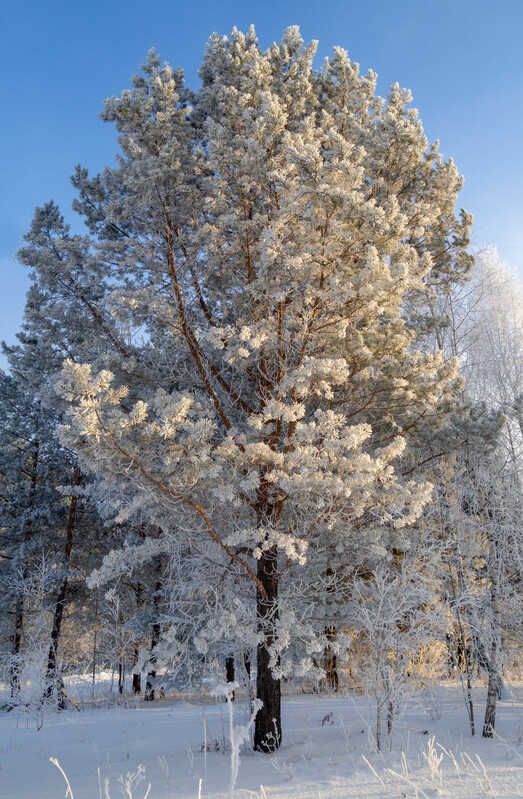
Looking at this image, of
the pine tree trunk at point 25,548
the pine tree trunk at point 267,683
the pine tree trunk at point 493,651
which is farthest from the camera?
the pine tree trunk at point 25,548

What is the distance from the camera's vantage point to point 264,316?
27.4 feet

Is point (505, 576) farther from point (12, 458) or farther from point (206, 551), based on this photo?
point (12, 458)

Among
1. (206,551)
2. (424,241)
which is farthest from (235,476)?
(424,241)

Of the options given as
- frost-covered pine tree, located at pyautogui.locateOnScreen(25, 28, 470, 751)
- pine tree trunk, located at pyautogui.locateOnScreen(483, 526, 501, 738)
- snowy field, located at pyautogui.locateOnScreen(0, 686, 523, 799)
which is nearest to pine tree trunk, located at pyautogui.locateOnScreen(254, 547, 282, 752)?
frost-covered pine tree, located at pyautogui.locateOnScreen(25, 28, 470, 751)

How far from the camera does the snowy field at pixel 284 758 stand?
480 centimetres

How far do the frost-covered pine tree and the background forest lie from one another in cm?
4

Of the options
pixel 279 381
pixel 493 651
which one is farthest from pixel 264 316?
pixel 493 651

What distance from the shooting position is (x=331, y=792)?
4.84 m

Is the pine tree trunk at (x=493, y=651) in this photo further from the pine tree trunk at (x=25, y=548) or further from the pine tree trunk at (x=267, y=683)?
the pine tree trunk at (x=25, y=548)

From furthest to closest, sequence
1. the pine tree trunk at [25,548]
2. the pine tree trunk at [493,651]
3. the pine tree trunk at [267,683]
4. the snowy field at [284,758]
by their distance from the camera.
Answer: the pine tree trunk at [25,548] < the pine tree trunk at [493,651] < the pine tree trunk at [267,683] < the snowy field at [284,758]

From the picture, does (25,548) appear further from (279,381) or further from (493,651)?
(493,651)

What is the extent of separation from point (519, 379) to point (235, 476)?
41.7 ft

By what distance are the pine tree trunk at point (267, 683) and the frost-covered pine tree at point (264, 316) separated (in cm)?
3

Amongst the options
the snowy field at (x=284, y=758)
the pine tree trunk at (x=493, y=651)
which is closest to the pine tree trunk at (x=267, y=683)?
the snowy field at (x=284, y=758)
